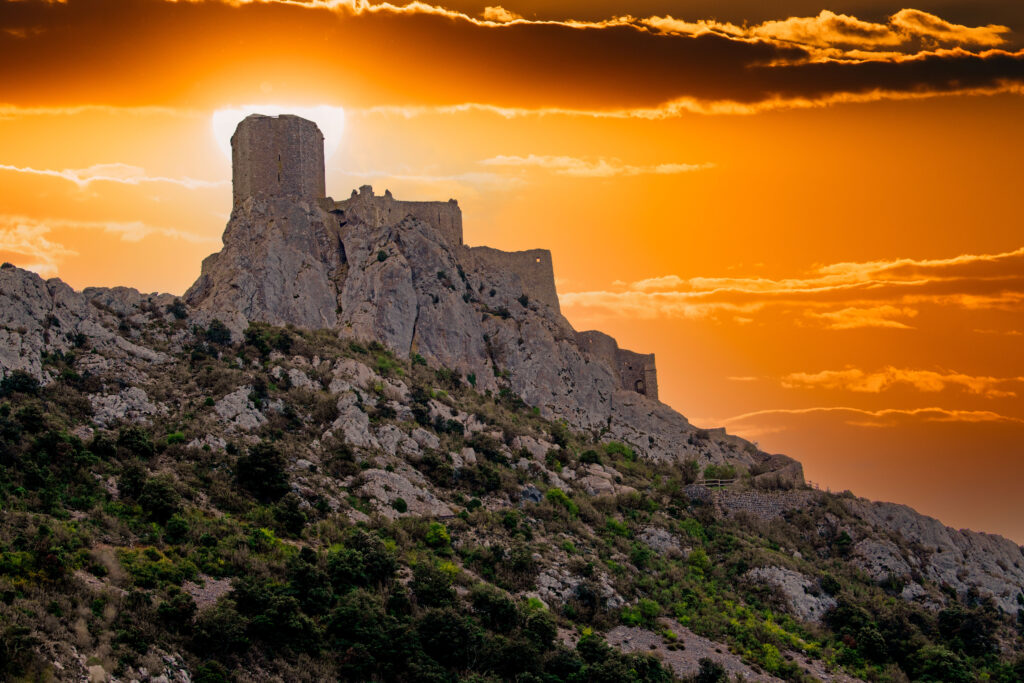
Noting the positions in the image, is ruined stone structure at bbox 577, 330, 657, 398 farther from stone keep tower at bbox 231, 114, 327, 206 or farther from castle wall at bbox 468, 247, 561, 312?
stone keep tower at bbox 231, 114, 327, 206

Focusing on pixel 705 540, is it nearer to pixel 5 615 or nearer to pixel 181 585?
pixel 181 585

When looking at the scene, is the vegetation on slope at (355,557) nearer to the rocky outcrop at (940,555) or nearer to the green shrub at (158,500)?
the green shrub at (158,500)

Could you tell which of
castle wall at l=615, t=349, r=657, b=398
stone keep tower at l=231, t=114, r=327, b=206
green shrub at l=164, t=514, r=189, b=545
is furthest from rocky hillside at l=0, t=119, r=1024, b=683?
castle wall at l=615, t=349, r=657, b=398

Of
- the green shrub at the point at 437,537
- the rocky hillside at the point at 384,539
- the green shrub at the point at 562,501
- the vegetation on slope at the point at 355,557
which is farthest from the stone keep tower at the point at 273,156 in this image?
the green shrub at the point at 437,537

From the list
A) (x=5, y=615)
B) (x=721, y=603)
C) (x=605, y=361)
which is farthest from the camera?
(x=605, y=361)

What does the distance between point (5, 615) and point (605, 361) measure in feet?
191

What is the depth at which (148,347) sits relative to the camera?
64125mm

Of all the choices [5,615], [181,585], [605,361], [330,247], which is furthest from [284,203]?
[5,615]

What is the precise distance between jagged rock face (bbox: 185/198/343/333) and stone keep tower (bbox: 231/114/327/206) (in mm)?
814

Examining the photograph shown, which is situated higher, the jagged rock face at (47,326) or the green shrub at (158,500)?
the jagged rock face at (47,326)

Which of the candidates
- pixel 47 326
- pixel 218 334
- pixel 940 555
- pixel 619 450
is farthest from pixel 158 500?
pixel 940 555

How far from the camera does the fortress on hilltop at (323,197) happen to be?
79.2m

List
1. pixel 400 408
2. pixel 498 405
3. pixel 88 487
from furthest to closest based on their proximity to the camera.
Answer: pixel 498 405, pixel 400 408, pixel 88 487

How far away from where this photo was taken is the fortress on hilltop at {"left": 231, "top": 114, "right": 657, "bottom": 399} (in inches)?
3120
